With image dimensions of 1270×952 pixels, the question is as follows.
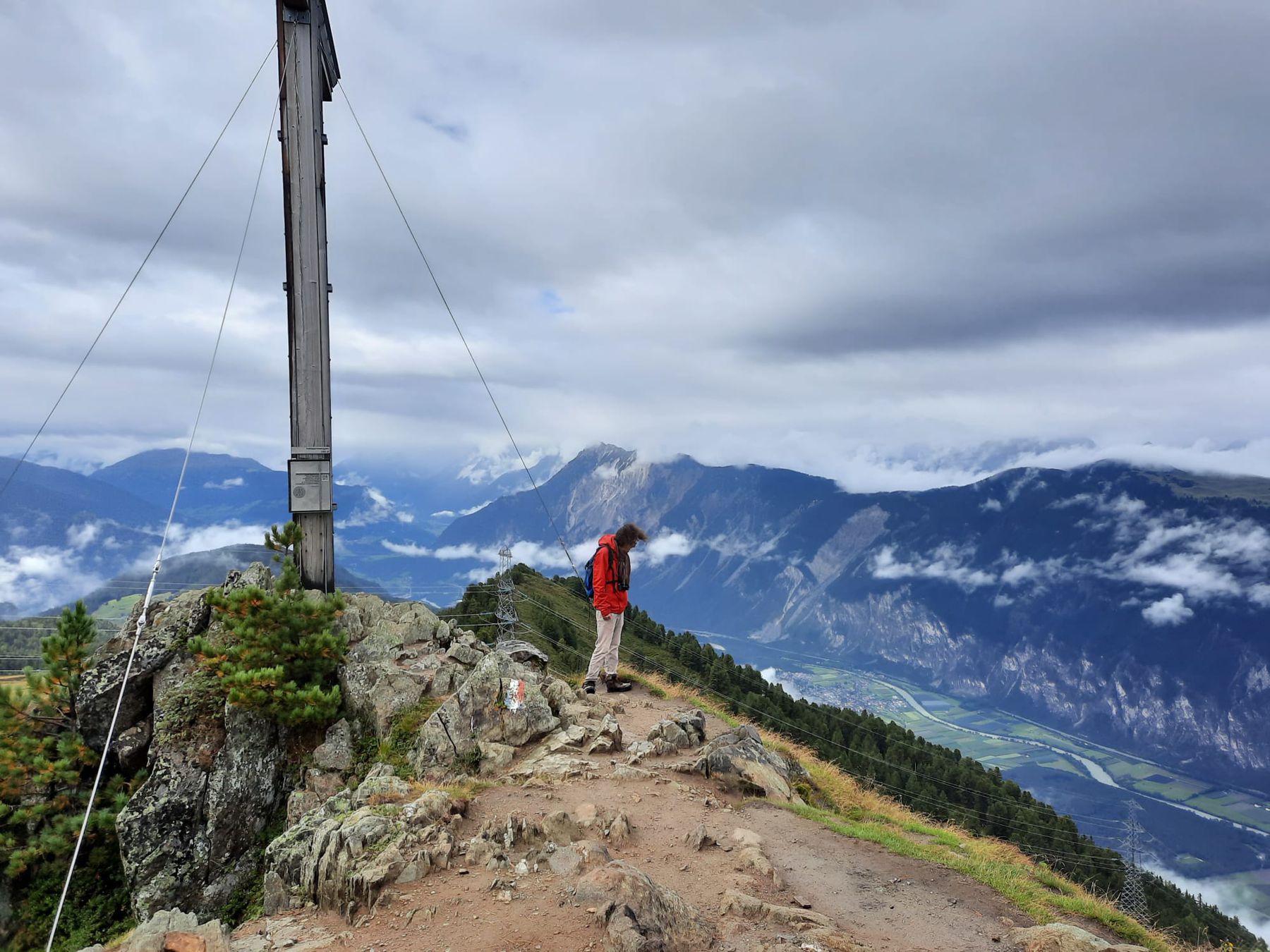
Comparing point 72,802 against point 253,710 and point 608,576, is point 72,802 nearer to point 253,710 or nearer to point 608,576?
point 253,710

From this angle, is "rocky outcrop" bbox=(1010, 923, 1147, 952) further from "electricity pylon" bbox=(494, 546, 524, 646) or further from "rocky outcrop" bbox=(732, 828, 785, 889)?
"electricity pylon" bbox=(494, 546, 524, 646)

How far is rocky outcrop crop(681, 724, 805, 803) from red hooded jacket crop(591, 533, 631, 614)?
3.54 meters

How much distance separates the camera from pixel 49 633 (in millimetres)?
13195

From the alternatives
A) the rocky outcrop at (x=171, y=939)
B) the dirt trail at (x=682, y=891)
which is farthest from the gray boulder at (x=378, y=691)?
the rocky outcrop at (x=171, y=939)

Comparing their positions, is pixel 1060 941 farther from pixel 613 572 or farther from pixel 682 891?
pixel 613 572

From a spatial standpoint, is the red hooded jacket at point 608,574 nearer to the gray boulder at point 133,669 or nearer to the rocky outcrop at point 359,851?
the rocky outcrop at point 359,851

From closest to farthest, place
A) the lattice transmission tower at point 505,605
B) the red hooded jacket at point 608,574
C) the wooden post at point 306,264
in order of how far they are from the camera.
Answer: the wooden post at point 306,264 → the red hooded jacket at point 608,574 → the lattice transmission tower at point 505,605

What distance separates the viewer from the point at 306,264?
1417cm

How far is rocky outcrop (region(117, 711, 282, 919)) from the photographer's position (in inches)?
437

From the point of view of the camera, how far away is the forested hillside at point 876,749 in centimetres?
5612

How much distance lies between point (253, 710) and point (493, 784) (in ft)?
16.0

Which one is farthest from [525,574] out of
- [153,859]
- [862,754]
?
[153,859]

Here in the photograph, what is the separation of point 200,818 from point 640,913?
8.89 m

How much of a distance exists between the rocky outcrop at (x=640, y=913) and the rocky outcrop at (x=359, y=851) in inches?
79.5
